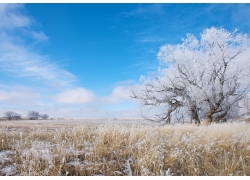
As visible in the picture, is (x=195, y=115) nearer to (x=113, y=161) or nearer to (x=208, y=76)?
(x=208, y=76)

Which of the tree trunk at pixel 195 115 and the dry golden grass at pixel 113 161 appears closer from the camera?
the dry golden grass at pixel 113 161

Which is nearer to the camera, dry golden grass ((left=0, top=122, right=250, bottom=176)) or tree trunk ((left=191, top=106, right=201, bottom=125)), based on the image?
dry golden grass ((left=0, top=122, right=250, bottom=176))

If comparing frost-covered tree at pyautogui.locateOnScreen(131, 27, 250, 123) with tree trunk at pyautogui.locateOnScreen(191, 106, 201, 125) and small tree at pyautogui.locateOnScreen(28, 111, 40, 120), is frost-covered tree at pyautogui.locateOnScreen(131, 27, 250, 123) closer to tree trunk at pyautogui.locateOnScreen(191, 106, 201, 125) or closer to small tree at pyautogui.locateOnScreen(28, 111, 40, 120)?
tree trunk at pyautogui.locateOnScreen(191, 106, 201, 125)

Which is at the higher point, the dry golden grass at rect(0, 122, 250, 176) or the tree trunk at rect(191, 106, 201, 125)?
the tree trunk at rect(191, 106, 201, 125)

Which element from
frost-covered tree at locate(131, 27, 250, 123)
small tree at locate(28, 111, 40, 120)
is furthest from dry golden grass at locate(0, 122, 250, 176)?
small tree at locate(28, 111, 40, 120)

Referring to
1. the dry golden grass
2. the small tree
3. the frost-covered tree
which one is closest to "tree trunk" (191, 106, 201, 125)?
the frost-covered tree

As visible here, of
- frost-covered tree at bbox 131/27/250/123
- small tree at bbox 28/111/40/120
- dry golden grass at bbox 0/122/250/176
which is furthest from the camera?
small tree at bbox 28/111/40/120

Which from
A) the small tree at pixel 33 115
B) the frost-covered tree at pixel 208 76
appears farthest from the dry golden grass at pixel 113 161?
the small tree at pixel 33 115

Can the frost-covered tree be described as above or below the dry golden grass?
above

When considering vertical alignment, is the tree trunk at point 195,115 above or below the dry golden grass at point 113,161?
above

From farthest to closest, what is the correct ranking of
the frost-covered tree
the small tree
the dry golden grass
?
1. the small tree
2. the frost-covered tree
3. the dry golden grass

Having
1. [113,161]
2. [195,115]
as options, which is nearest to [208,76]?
[195,115]

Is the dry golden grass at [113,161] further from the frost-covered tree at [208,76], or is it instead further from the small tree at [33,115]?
the small tree at [33,115]

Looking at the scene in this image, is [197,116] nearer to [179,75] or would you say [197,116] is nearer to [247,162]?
[179,75]
